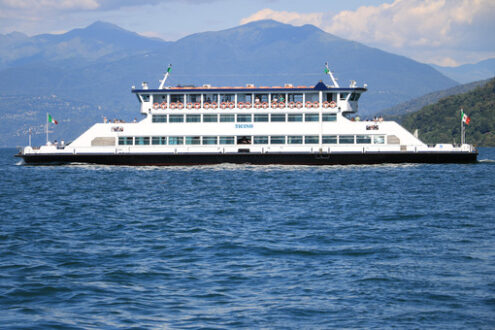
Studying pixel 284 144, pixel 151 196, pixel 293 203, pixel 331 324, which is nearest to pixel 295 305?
pixel 331 324

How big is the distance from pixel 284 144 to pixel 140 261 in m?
38.1

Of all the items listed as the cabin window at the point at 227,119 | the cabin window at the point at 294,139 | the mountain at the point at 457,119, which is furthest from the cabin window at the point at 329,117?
the mountain at the point at 457,119

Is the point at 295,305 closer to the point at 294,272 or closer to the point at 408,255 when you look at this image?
the point at 294,272

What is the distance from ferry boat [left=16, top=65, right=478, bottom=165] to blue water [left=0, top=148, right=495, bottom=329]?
17.5 metres

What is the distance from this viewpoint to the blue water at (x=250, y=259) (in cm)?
1458

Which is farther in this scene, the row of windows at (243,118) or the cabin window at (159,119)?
the cabin window at (159,119)

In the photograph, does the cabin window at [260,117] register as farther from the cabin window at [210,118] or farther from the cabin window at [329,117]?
the cabin window at [329,117]

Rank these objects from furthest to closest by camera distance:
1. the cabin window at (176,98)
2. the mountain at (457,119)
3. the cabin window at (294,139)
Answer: the mountain at (457,119) → the cabin window at (176,98) → the cabin window at (294,139)

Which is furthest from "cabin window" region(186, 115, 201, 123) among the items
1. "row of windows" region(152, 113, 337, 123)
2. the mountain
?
the mountain

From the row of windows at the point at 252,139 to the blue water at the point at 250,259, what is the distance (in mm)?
18100

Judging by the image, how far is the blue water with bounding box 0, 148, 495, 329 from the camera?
574 inches

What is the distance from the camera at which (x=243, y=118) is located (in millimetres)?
57750

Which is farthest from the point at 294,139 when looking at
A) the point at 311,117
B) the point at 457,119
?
the point at 457,119

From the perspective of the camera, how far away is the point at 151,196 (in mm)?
36844
